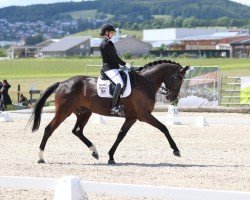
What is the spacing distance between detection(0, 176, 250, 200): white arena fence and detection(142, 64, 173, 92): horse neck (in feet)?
17.1

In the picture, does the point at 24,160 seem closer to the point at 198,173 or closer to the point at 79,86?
the point at 79,86

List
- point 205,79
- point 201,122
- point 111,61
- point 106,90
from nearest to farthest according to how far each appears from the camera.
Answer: point 111,61 < point 106,90 < point 201,122 < point 205,79

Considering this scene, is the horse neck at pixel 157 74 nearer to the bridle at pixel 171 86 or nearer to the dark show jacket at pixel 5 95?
the bridle at pixel 171 86

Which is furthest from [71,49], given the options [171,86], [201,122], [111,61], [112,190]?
[112,190]

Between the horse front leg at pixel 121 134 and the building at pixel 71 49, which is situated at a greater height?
the horse front leg at pixel 121 134

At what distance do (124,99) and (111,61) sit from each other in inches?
27.7

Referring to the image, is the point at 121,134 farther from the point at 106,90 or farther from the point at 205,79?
the point at 205,79

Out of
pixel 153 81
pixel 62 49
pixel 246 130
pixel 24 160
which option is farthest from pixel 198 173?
pixel 62 49

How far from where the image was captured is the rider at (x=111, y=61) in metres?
13.9

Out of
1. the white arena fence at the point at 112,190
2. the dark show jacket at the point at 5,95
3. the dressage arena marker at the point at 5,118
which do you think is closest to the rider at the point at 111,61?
the white arena fence at the point at 112,190

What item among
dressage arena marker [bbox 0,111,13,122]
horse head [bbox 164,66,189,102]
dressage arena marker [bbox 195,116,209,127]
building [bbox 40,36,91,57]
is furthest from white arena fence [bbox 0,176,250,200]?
building [bbox 40,36,91,57]

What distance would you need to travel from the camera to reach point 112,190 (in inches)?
352

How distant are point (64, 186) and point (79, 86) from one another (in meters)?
6.81

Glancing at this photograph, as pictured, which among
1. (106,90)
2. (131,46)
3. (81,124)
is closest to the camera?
(106,90)
